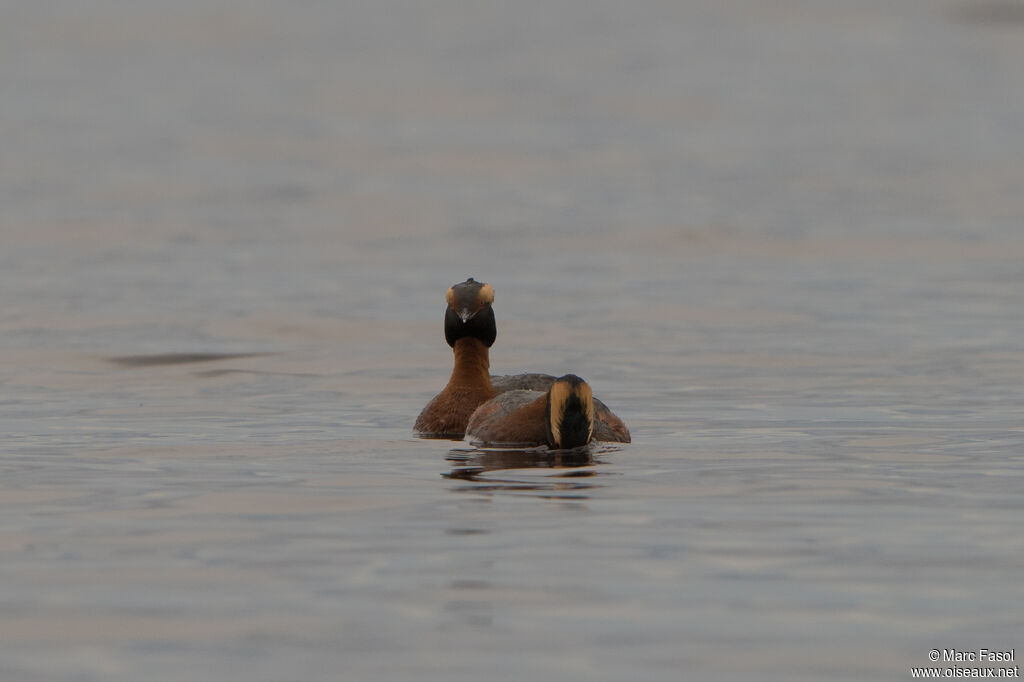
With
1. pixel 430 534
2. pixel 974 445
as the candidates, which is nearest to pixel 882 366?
pixel 974 445

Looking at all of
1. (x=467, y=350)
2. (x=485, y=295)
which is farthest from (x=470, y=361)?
(x=485, y=295)

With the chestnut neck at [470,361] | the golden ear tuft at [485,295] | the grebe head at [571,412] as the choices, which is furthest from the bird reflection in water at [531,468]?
the golden ear tuft at [485,295]

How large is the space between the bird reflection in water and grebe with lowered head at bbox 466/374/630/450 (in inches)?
5.7

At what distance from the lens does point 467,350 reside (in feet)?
61.9

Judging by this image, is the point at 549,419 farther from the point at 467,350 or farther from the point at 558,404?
the point at 467,350

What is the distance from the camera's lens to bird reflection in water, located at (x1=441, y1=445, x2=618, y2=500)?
13.9 meters

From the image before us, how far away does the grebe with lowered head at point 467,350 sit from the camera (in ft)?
61.1

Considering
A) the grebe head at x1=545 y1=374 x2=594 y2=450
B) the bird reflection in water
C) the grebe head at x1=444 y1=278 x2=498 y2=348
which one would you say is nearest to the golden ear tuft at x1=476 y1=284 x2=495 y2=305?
the grebe head at x1=444 y1=278 x2=498 y2=348

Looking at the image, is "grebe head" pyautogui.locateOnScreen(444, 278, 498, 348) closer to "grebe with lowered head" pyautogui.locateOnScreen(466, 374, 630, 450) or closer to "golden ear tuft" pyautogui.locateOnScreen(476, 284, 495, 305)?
"golden ear tuft" pyautogui.locateOnScreen(476, 284, 495, 305)

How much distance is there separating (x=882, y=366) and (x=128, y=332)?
11.8 m

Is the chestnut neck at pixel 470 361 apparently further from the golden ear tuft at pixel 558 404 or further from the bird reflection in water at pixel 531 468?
the golden ear tuft at pixel 558 404

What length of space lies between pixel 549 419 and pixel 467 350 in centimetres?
279

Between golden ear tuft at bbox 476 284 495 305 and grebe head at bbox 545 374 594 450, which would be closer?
grebe head at bbox 545 374 594 450

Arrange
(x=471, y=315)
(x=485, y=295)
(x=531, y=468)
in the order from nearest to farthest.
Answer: (x=531, y=468), (x=471, y=315), (x=485, y=295)
